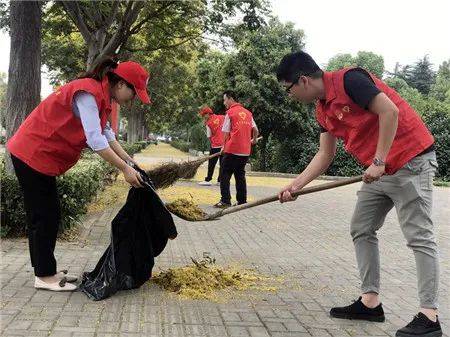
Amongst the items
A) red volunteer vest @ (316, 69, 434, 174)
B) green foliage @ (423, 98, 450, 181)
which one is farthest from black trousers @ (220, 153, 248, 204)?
green foliage @ (423, 98, 450, 181)

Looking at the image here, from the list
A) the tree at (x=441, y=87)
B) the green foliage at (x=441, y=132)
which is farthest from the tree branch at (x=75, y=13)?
the tree at (x=441, y=87)

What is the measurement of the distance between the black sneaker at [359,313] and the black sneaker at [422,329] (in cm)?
40

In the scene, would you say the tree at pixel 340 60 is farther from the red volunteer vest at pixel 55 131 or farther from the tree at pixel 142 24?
the red volunteer vest at pixel 55 131

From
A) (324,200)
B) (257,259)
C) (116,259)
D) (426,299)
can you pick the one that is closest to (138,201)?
(116,259)

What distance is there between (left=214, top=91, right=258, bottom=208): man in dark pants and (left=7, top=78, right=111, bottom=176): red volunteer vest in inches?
220

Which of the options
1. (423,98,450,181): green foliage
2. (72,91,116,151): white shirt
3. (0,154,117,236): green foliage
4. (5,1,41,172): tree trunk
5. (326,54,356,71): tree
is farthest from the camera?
(326,54,356,71): tree

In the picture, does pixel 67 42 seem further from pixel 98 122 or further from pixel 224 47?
pixel 98 122

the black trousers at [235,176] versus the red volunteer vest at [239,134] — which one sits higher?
the red volunteer vest at [239,134]

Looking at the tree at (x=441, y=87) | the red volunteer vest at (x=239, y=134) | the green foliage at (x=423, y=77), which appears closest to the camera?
the red volunteer vest at (x=239, y=134)

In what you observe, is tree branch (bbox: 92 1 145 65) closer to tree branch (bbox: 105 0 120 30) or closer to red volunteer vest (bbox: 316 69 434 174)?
tree branch (bbox: 105 0 120 30)

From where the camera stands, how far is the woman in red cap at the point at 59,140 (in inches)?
155

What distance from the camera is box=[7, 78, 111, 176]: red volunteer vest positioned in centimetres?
402

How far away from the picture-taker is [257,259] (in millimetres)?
5922

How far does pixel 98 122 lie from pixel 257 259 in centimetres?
268
